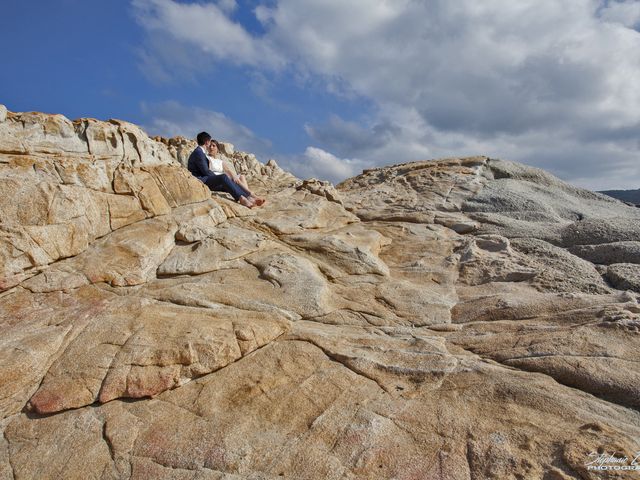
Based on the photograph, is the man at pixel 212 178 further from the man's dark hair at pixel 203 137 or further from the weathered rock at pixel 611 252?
the weathered rock at pixel 611 252

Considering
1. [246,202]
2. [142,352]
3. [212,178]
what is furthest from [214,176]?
[142,352]

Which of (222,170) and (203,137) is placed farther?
(222,170)

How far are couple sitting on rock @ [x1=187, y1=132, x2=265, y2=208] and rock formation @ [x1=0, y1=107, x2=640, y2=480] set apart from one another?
624 millimetres

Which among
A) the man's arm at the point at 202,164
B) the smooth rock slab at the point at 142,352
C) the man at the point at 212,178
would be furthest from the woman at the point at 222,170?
the smooth rock slab at the point at 142,352

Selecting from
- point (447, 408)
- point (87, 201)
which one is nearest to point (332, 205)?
point (87, 201)

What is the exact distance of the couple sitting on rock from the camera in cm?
1077

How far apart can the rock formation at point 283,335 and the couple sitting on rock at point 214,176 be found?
0.62 m

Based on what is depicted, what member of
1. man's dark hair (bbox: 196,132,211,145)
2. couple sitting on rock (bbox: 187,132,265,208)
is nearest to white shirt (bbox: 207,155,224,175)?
couple sitting on rock (bbox: 187,132,265,208)

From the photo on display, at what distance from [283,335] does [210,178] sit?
5.99 meters

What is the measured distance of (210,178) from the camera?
1083cm

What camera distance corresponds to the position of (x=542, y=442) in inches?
162

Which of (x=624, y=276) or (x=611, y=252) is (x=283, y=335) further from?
(x=611, y=252)

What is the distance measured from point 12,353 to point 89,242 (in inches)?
106

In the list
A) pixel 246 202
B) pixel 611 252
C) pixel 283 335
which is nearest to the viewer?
pixel 283 335
